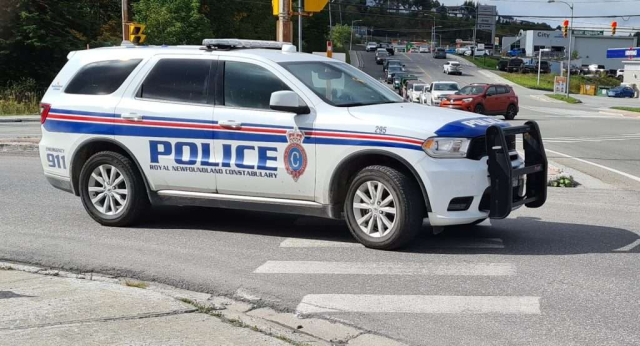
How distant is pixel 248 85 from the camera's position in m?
8.29

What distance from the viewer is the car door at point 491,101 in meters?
36.8

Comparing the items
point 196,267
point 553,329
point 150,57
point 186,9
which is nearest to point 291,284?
point 196,267

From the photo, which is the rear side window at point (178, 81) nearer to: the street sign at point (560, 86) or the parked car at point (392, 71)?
the parked car at point (392, 71)

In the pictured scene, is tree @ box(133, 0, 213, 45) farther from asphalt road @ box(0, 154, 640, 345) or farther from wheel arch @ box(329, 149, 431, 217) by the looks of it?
wheel arch @ box(329, 149, 431, 217)

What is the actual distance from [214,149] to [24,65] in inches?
1595

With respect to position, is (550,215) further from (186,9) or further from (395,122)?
(186,9)

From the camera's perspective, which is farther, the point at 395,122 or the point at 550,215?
the point at 550,215

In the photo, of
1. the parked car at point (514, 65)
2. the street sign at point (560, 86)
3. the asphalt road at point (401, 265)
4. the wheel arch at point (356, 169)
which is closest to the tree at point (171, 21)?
the street sign at point (560, 86)

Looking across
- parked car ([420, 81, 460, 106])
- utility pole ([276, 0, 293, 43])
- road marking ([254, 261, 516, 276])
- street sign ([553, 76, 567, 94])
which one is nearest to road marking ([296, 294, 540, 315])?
road marking ([254, 261, 516, 276])

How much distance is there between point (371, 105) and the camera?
8.11 m

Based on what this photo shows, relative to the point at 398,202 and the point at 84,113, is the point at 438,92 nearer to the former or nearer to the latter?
the point at 84,113

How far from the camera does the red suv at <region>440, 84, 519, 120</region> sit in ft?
120

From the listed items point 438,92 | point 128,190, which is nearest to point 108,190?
point 128,190

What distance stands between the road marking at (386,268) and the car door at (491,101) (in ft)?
99.7
